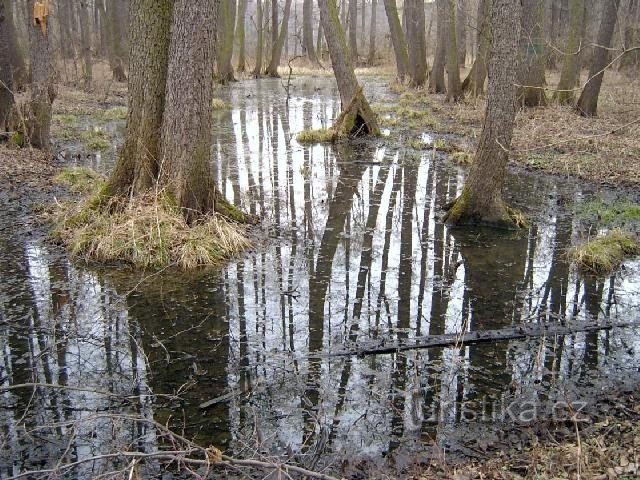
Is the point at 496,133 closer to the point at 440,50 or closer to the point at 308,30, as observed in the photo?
the point at 440,50

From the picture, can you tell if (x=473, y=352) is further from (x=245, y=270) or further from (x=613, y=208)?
(x=613, y=208)

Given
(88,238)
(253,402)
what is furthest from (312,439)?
(88,238)

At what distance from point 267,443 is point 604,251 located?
5.12 meters

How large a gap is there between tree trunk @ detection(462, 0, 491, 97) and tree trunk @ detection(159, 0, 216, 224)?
39.4 feet

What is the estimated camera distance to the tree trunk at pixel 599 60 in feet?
51.1

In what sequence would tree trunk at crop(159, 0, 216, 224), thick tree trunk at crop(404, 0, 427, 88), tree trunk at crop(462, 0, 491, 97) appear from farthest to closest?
1. thick tree trunk at crop(404, 0, 427, 88)
2. tree trunk at crop(462, 0, 491, 97)
3. tree trunk at crop(159, 0, 216, 224)

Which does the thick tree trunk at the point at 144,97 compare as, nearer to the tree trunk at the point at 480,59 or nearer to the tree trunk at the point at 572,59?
the tree trunk at the point at 480,59

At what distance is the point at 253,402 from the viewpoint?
4.83 metres

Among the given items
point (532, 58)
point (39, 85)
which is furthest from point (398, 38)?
point (39, 85)

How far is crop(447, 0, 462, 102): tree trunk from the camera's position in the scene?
2064cm

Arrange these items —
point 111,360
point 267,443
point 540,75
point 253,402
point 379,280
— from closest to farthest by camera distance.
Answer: point 267,443
point 253,402
point 111,360
point 379,280
point 540,75

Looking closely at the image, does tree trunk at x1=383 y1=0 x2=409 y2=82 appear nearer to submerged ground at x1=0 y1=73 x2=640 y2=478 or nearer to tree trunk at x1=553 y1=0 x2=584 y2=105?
tree trunk at x1=553 y1=0 x2=584 y2=105

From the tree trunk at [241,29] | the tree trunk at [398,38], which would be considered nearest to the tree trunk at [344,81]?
the tree trunk at [398,38]

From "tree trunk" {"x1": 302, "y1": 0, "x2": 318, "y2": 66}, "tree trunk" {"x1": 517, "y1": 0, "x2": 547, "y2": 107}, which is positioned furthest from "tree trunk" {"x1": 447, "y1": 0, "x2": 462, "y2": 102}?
"tree trunk" {"x1": 302, "y1": 0, "x2": 318, "y2": 66}
